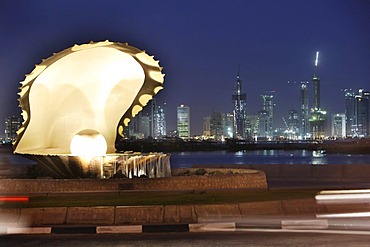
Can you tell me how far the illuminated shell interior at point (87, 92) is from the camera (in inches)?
977

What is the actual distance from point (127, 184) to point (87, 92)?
544 cm

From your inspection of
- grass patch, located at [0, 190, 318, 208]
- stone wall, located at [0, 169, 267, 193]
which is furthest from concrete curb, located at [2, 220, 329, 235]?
stone wall, located at [0, 169, 267, 193]

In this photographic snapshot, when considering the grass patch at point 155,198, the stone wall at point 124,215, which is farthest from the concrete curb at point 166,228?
the grass patch at point 155,198

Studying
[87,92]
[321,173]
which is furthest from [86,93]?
[321,173]

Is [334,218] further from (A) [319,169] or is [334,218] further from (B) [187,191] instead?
(A) [319,169]

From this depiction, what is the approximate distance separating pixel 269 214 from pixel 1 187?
9.59m

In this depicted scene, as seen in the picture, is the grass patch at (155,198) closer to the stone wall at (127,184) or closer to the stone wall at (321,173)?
the stone wall at (127,184)

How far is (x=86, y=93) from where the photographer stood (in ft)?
83.9

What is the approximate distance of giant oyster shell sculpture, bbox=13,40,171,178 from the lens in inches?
974

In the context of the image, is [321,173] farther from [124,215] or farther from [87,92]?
[124,215]

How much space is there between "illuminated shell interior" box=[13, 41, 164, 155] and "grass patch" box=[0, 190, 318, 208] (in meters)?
5.27

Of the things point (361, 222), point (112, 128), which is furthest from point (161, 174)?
point (361, 222)

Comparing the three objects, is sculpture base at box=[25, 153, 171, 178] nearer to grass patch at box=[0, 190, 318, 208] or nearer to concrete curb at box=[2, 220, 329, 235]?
grass patch at box=[0, 190, 318, 208]

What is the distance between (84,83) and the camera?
2552 centimetres
